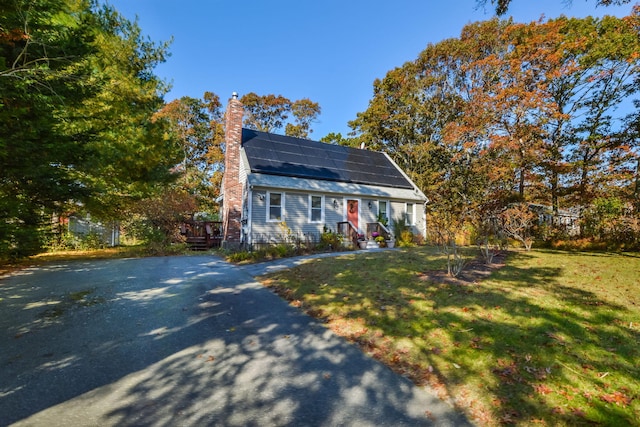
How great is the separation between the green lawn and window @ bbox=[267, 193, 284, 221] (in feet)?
22.9

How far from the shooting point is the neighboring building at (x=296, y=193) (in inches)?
570

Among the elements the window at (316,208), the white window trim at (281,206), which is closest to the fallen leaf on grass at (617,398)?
the white window trim at (281,206)

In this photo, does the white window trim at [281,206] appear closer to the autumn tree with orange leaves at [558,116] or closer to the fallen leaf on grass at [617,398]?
the autumn tree with orange leaves at [558,116]

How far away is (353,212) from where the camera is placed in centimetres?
1686

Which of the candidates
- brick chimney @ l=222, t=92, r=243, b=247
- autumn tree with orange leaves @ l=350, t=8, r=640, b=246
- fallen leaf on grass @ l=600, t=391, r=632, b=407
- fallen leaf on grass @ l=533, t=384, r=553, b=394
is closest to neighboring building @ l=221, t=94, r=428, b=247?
brick chimney @ l=222, t=92, r=243, b=247

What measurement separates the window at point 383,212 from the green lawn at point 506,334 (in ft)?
32.5

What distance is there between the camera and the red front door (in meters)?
16.7

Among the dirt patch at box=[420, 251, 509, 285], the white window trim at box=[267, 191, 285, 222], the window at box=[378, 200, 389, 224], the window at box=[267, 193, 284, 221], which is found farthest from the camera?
the window at box=[378, 200, 389, 224]

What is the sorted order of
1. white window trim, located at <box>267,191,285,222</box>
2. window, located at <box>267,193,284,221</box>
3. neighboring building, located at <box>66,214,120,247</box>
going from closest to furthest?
white window trim, located at <box>267,191,285,222</box> → window, located at <box>267,193,284,221</box> → neighboring building, located at <box>66,214,120,247</box>

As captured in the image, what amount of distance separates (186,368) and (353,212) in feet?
45.7

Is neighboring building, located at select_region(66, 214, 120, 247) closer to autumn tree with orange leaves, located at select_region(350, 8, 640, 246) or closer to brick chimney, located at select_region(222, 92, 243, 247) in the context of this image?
brick chimney, located at select_region(222, 92, 243, 247)

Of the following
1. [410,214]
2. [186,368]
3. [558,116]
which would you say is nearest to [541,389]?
[186,368]

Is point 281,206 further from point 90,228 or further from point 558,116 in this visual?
point 558,116

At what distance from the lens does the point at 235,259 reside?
11609 millimetres
